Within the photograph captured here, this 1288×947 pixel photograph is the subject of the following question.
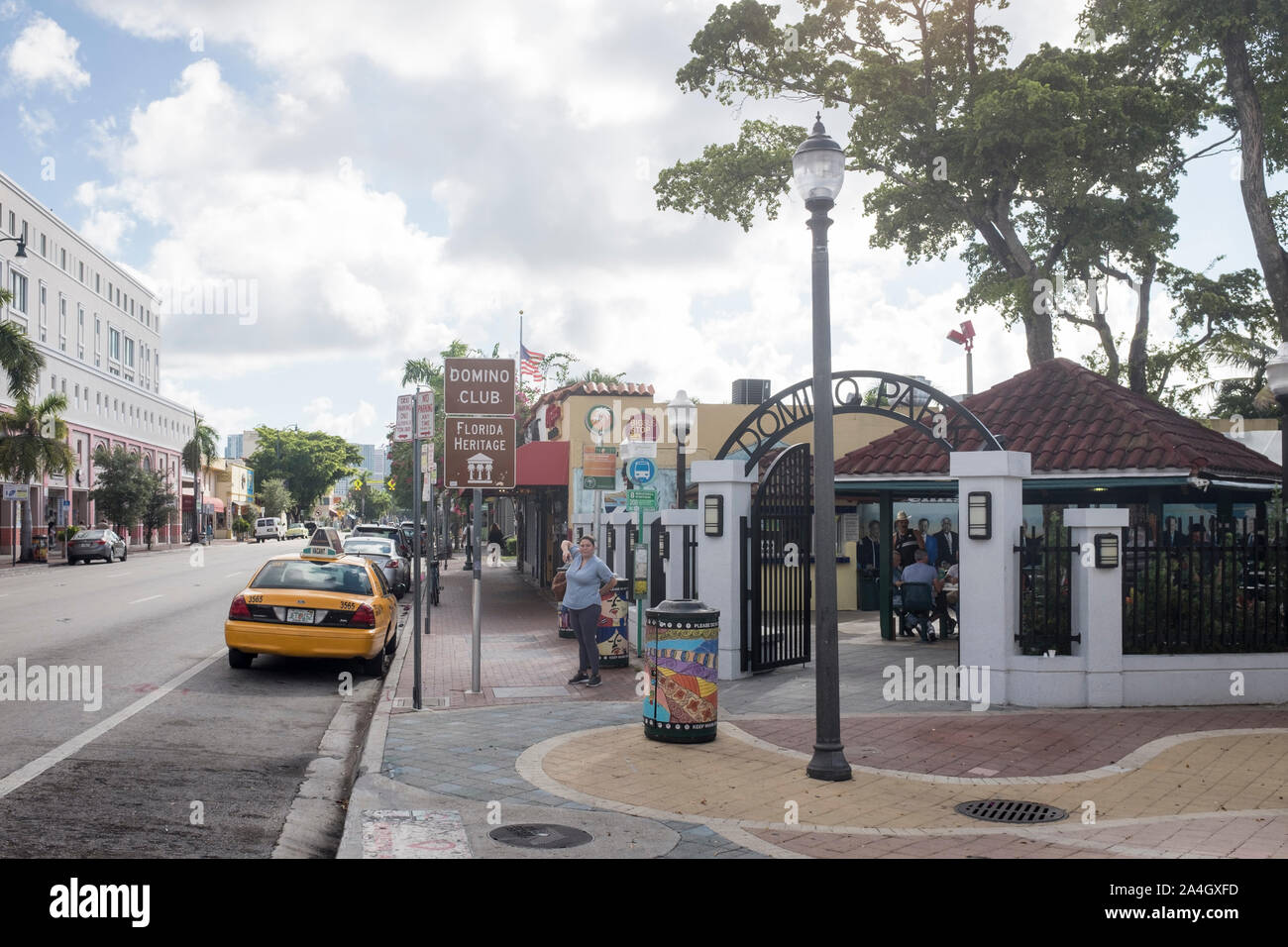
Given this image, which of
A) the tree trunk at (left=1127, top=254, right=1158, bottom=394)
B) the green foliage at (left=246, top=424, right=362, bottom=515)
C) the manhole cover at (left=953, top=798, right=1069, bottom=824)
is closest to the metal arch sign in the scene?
the manhole cover at (left=953, top=798, right=1069, bottom=824)

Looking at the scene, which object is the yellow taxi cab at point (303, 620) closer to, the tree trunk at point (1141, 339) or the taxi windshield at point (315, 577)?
the taxi windshield at point (315, 577)

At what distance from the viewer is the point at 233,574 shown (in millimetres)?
31984

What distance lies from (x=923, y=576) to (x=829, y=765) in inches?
347

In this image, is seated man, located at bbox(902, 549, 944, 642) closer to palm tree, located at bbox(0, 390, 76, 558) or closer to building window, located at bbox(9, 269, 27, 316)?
palm tree, located at bbox(0, 390, 76, 558)

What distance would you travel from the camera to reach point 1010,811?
22.2 ft

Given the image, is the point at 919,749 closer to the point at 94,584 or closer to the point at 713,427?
the point at 713,427

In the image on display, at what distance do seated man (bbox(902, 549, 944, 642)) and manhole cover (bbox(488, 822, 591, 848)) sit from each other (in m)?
10.6

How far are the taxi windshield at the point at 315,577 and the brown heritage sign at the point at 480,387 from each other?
8.78 feet

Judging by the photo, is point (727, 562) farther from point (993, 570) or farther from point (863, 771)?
point (863, 771)

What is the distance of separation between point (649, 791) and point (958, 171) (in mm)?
17389

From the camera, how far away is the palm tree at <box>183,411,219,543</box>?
263 ft
